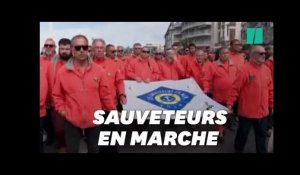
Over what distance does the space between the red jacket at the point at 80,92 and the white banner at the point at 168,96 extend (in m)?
0.45

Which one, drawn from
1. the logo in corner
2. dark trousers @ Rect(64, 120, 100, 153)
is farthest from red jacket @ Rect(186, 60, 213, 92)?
dark trousers @ Rect(64, 120, 100, 153)

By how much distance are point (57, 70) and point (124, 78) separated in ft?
2.72

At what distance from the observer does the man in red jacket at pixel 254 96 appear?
15.0 feet

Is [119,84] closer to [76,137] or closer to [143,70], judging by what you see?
[143,70]

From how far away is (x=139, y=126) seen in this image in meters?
4.66

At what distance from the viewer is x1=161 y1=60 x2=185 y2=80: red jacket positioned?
4875mm

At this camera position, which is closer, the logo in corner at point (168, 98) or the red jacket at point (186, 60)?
the logo in corner at point (168, 98)

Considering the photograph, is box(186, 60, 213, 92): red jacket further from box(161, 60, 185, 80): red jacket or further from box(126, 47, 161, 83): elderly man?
box(126, 47, 161, 83): elderly man

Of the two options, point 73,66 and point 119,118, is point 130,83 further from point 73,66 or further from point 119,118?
point 73,66

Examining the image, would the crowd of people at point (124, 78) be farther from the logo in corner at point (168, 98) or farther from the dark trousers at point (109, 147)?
the logo in corner at point (168, 98)

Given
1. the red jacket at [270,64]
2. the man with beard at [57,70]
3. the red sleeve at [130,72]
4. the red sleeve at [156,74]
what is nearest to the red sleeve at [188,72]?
the red sleeve at [156,74]

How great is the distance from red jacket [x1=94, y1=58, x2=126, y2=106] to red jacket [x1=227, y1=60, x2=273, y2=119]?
1302 mm

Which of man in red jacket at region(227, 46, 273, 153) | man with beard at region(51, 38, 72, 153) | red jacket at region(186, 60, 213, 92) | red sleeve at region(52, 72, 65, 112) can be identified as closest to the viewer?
red sleeve at region(52, 72, 65, 112)

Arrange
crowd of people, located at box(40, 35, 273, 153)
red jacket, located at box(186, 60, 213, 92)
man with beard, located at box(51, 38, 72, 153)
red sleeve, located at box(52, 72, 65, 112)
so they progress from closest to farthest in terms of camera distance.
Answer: red sleeve, located at box(52, 72, 65, 112) < crowd of people, located at box(40, 35, 273, 153) < man with beard, located at box(51, 38, 72, 153) < red jacket, located at box(186, 60, 213, 92)
